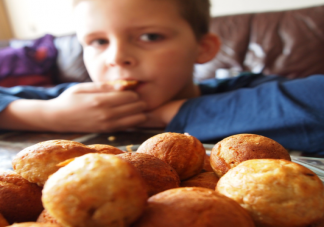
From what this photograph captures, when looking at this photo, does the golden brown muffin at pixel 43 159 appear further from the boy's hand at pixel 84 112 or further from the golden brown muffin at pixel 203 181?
the boy's hand at pixel 84 112

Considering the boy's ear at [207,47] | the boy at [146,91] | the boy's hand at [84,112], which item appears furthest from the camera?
the boy's ear at [207,47]

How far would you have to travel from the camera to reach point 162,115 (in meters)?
1.01

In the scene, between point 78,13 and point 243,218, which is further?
point 78,13

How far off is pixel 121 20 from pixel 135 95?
28 cm

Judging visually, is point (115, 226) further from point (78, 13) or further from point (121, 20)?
point (78, 13)

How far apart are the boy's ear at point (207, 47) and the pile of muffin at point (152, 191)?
3.06 ft

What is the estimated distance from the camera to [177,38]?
3.26 feet

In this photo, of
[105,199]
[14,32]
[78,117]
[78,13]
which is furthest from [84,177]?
[14,32]

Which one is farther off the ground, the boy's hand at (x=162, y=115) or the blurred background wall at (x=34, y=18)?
the blurred background wall at (x=34, y=18)

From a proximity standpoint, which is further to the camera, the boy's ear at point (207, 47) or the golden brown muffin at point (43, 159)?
the boy's ear at point (207, 47)

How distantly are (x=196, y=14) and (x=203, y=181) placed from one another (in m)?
0.93

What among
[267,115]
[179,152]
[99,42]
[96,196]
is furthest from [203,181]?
[99,42]

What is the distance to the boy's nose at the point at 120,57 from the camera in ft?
2.93

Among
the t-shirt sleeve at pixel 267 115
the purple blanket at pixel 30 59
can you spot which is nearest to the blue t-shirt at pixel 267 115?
the t-shirt sleeve at pixel 267 115
